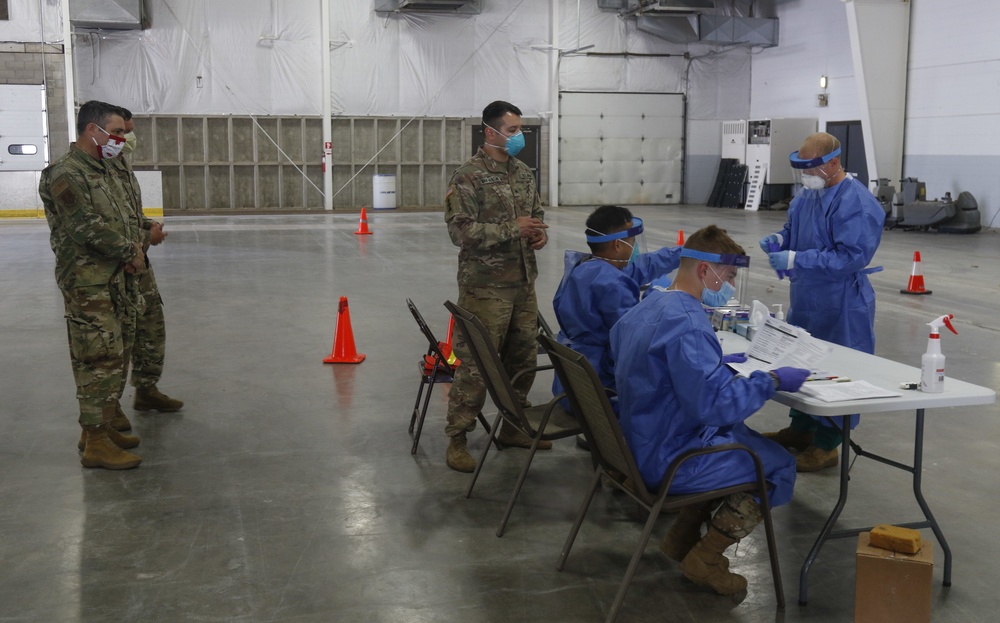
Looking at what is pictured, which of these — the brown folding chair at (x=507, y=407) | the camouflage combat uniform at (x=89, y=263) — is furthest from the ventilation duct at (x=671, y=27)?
the brown folding chair at (x=507, y=407)

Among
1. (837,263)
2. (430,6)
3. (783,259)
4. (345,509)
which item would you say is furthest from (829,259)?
(430,6)

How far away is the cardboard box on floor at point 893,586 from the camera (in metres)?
3.11

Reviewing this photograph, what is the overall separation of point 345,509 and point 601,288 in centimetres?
163

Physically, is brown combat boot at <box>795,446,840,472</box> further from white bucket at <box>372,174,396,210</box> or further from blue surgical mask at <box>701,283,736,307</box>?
white bucket at <box>372,174,396,210</box>

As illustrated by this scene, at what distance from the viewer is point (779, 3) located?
25.3 meters

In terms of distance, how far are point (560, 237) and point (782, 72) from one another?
11682mm

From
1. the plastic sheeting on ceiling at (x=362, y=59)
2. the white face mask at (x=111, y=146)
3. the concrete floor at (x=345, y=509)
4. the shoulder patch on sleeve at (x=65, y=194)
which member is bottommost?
the concrete floor at (x=345, y=509)

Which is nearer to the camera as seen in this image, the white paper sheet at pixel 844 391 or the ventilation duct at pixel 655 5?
the white paper sheet at pixel 844 391

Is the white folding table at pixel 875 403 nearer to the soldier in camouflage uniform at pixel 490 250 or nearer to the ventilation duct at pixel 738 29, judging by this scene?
the soldier in camouflage uniform at pixel 490 250

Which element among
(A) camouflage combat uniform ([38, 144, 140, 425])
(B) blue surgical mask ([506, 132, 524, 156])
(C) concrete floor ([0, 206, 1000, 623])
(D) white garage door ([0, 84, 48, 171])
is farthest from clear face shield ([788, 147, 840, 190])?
(D) white garage door ([0, 84, 48, 171])

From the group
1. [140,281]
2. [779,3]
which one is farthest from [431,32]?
[140,281]

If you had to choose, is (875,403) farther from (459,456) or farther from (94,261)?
(94,261)

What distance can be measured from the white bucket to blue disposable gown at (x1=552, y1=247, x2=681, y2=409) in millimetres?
19362

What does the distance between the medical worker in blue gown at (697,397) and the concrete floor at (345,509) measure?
1.16 ft
